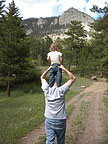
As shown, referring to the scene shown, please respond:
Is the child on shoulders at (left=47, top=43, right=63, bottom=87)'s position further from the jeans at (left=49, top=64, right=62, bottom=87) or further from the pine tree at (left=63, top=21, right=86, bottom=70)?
the pine tree at (left=63, top=21, right=86, bottom=70)

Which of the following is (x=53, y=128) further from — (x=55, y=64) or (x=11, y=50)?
(x=11, y=50)

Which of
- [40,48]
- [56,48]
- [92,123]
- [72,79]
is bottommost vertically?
[92,123]

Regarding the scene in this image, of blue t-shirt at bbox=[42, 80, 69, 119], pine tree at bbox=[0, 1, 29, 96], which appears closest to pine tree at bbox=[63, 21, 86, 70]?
pine tree at bbox=[0, 1, 29, 96]

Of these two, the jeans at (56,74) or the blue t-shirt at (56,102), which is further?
the jeans at (56,74)

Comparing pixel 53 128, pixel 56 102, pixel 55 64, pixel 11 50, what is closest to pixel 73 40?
pixel 11 50

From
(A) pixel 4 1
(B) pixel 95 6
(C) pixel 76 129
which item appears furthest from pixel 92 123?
(A) pixel 4 1

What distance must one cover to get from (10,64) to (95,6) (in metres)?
15.3

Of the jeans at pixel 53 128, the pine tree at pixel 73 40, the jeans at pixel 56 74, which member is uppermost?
the pine tree at pixel 73 40

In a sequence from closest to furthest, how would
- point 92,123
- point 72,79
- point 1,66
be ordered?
point 72,79 → point 92,123 → point 1,66

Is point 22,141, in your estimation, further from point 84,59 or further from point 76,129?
point 84,59

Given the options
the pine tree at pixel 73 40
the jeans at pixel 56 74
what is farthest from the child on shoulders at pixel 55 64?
the pine tree at pixel 73 40

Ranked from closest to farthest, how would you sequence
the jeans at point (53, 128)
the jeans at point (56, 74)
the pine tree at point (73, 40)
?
the jeans at point (53, 128), the jeans at point (56, 74), the pine tree at point (73, 40)

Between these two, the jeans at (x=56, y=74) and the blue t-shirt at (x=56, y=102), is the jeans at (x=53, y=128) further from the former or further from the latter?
the jeans at (x=56, y=74)

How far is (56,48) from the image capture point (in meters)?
3.50
